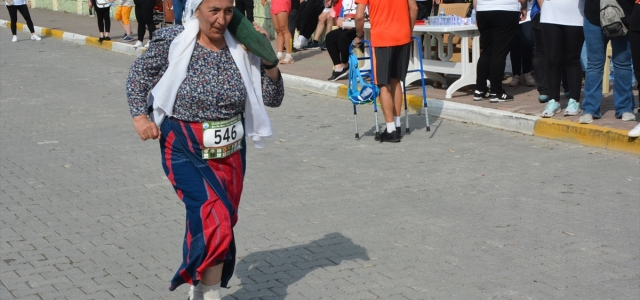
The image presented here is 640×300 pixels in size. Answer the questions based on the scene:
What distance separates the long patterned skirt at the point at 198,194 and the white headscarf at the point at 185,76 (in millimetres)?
135

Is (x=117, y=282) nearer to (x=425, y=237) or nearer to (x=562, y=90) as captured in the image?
(x=425, y=237)

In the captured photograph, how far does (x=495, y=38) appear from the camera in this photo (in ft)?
34.7

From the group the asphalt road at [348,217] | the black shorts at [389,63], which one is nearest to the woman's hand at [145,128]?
the asphalt road at [348,217]

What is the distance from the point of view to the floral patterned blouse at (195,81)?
439 centimetres

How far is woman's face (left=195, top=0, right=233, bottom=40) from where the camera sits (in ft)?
13.9

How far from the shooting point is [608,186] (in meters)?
7.20

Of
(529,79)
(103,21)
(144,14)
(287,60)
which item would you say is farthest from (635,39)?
(103,21)

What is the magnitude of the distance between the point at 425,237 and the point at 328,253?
709 millimetres

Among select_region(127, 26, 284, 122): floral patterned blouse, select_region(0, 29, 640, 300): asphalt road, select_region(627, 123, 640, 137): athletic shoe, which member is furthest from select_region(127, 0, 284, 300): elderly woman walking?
select_region(627, 123, 640, 137): athletic shoe

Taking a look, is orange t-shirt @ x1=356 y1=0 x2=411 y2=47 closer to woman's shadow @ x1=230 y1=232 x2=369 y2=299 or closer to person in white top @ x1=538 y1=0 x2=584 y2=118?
person in white top @ x1=538 y1=0 x2=584 y2=118

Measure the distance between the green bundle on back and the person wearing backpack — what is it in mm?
5066

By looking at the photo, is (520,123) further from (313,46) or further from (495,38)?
(313,46)

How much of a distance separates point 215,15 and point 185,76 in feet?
1.11

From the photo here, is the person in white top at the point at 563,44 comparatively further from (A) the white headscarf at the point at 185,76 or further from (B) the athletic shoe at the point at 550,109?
(A) the white headscarf at the point at 185,76
